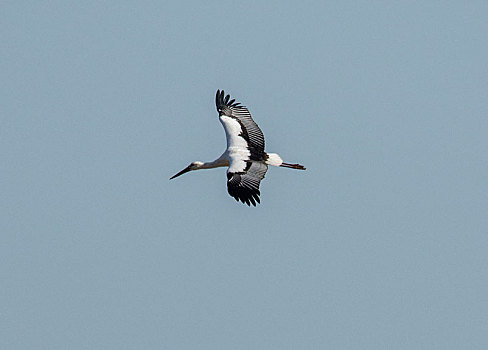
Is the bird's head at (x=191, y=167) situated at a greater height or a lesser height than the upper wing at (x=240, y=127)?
lesser

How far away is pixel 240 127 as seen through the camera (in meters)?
34.3

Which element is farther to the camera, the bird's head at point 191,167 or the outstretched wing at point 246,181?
the bird's head at point 191,167

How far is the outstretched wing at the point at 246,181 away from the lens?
97.8 feet

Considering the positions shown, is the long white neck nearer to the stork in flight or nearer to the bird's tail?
the stork in flight

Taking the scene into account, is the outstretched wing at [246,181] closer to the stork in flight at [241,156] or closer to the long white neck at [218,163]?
the stork in flight at [241,156]

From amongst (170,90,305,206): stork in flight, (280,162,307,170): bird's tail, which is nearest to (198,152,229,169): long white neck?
(170,90,305,206): stork in flight

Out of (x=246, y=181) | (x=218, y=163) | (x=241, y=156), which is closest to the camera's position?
(x=246, y=181)

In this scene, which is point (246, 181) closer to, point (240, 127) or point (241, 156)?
point (241, 156)

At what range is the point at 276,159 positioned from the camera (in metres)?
33.3

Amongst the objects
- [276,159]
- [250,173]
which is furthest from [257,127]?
[250,173]

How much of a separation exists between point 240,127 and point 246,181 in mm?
4358

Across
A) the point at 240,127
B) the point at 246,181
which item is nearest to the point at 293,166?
the point at 240,127

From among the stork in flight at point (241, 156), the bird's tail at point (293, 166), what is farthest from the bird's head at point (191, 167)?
the bird's tail at point (293, 166)

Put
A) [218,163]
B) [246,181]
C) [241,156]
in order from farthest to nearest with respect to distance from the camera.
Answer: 1. [218,163]
2. [241,156]
3. [246,181]
